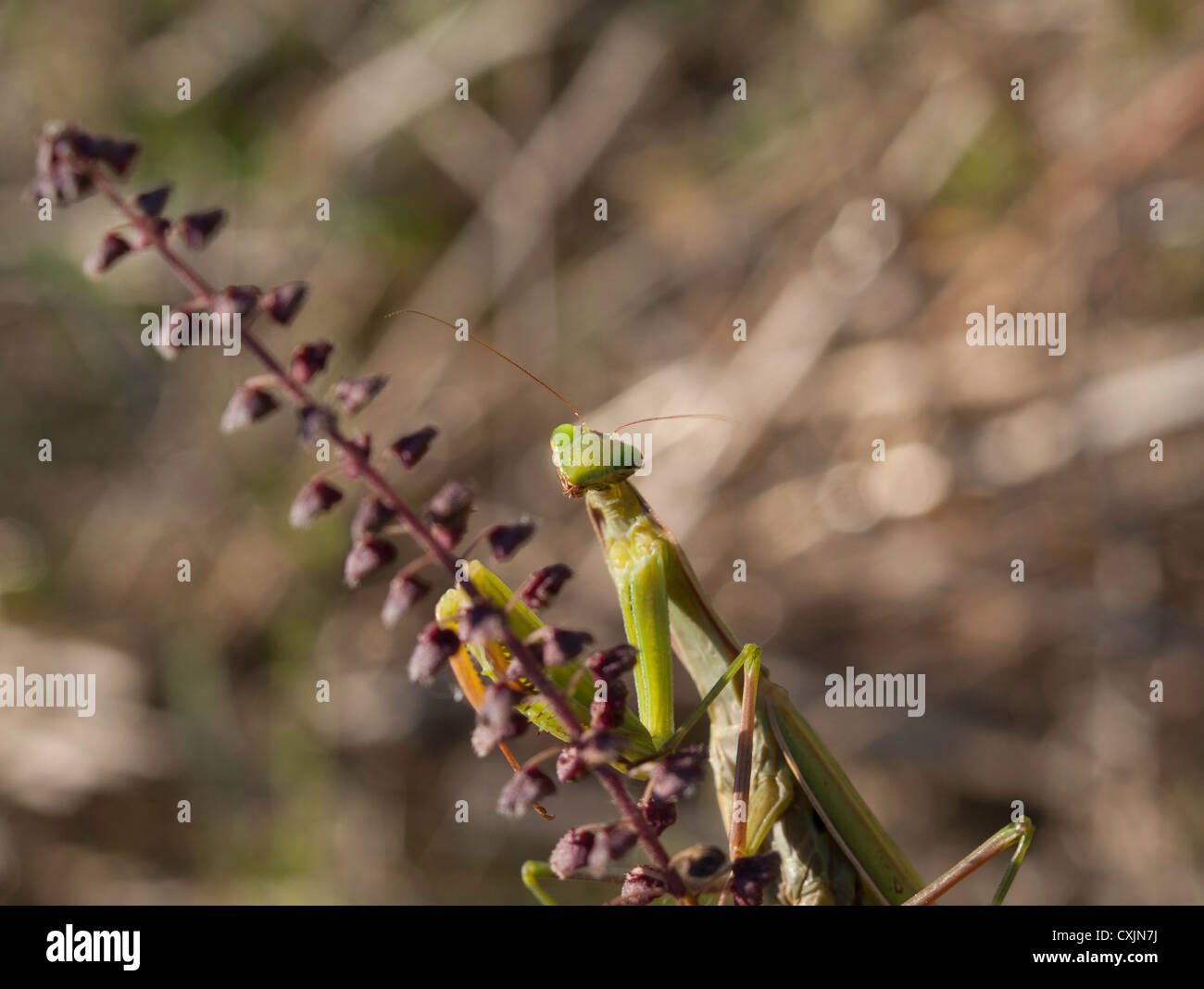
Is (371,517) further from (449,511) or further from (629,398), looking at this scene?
(629,398)

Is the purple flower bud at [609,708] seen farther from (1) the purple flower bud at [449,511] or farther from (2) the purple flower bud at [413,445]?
(2) the purple flower bud at [413,445]

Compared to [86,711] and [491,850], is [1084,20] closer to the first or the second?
[491,850]

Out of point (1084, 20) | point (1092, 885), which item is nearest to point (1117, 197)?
point (1084, 20)

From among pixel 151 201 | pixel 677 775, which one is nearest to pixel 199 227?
pixel 151 201

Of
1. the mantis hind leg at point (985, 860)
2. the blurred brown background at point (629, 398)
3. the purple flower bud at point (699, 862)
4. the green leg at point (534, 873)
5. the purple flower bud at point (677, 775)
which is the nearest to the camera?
the purple flower bud at point (677, 775)

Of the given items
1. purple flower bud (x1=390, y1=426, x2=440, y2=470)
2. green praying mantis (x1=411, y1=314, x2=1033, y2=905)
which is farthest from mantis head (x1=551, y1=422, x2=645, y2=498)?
purple flower bud (x1=390, y1=426, x2=440, y2=470)

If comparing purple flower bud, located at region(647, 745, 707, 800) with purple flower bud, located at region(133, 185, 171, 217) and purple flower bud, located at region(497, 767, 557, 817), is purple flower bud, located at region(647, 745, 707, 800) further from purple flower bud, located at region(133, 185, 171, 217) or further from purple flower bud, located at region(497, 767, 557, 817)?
purple flower bud, located at region(133, 185, 171, 217)

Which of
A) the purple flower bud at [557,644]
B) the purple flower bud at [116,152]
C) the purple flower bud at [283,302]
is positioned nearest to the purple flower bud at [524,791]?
the purple flower bud at [557,644]
